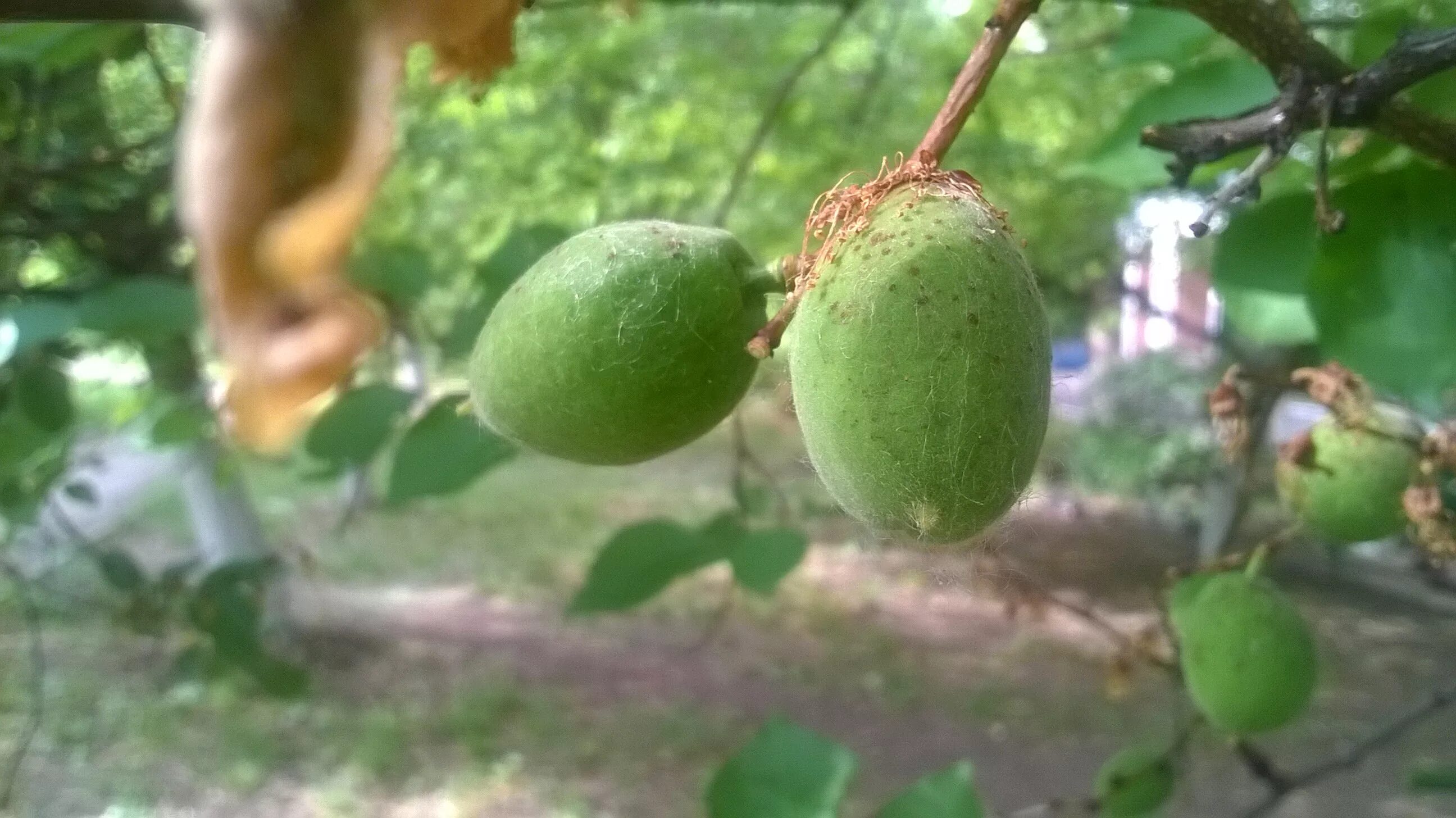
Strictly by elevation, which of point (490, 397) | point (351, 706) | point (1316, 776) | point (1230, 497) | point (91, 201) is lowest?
point (351, 706)

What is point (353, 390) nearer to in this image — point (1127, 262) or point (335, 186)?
point (335, 186)

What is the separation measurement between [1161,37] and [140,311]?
1689 mm

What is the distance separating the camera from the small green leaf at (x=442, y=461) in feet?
4.99

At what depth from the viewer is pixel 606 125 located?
4.89m

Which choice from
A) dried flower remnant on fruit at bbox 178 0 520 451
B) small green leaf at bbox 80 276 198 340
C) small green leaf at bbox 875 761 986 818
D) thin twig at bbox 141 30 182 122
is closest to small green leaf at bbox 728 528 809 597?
small green leaf at bbox 875 761 986 818

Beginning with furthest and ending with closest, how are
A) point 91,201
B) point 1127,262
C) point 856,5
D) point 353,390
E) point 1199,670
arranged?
1. point 1127,262
2. point 91,201
3. point 856,5
4. point 353,390
5. point 1199,670

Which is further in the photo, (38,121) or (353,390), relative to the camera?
(38,121)

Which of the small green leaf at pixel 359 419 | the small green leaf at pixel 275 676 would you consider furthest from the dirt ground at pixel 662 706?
the small green leaf at pixel 359 419

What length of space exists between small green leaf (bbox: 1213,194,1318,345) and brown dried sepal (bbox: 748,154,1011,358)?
74 cm

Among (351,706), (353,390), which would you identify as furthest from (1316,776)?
(351,706)

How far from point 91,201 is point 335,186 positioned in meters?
2.96

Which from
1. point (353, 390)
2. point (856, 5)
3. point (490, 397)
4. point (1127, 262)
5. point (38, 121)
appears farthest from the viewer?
point (1127, 262)

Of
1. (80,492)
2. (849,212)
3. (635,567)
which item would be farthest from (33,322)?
(849,212)

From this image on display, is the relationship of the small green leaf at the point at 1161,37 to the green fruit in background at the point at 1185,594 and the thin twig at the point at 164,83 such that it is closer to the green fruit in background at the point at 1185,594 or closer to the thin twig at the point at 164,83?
the green fruit in background at the point at 1185,594
